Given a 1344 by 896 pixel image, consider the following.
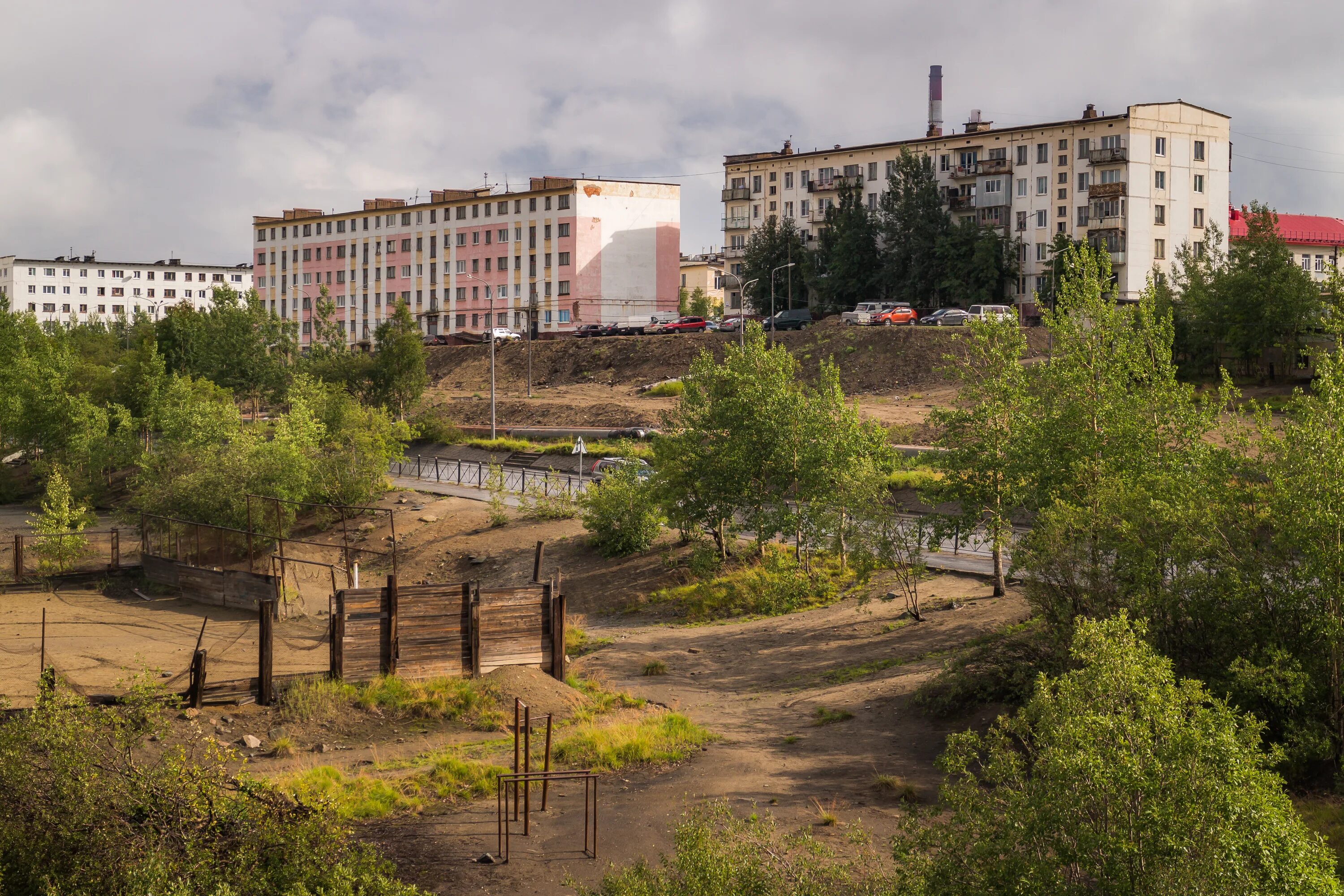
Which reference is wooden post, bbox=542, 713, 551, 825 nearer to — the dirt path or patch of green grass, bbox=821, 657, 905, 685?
the dirt path

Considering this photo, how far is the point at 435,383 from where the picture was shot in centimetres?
7888

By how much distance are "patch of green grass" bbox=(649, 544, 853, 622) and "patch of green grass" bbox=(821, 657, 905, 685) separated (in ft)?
17.8

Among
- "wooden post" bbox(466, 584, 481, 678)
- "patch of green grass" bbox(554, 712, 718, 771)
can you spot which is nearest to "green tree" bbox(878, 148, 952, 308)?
"wooden post" bbox(466, 584, 481, 678)

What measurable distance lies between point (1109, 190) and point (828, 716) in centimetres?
6039

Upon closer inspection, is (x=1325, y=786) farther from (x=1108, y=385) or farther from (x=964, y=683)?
(x=1108, y=385)

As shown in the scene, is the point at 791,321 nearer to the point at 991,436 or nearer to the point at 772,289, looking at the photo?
the point at 772,289

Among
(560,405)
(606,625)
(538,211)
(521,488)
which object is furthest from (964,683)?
(538,211)

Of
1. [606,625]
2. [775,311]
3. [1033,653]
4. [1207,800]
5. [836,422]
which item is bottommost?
[606,625]

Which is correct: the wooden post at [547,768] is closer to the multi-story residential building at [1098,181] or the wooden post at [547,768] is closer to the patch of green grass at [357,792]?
the patch of green grass at [357,792]

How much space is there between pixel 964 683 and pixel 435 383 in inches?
2574

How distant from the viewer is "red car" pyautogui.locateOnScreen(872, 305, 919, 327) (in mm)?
67625

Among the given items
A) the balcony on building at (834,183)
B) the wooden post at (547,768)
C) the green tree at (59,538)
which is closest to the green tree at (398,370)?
the green tree at (59,538)

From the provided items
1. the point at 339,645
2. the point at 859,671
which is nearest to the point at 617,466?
the point at 859,671

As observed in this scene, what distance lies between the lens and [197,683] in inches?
687
